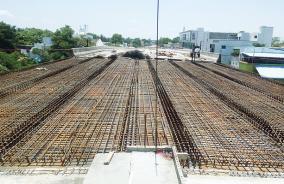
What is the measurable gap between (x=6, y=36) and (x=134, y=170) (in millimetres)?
45188

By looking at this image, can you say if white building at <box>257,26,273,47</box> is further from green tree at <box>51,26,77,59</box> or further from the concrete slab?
the concrete slab

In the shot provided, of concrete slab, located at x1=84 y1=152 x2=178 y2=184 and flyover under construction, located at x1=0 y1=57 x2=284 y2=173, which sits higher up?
concrete slab, located at x1=84 y1=152 x2=178 y2=184

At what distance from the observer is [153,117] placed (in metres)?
11.7

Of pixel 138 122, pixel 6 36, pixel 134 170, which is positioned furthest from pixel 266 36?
pixel 134 170

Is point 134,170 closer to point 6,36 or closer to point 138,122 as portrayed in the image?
point 138,122

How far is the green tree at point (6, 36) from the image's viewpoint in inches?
1716

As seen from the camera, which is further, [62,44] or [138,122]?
[62,44]

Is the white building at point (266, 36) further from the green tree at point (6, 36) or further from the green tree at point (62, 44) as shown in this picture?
the green tree at point (6, 36)

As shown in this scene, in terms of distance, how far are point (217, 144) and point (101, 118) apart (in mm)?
4660

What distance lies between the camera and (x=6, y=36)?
44.5 meters

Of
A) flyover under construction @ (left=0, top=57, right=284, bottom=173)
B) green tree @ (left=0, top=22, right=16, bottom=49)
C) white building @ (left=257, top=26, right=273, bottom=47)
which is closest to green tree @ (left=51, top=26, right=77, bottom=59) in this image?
green tree @ (left=0, top=22, right=16, bottom=49)

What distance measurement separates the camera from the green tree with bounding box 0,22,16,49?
43.6 metres

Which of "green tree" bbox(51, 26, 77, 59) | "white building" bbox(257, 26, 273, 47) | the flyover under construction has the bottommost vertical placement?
the flyover under construction

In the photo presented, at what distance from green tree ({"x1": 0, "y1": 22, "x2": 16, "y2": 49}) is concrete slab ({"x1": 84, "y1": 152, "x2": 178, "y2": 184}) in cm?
4334
